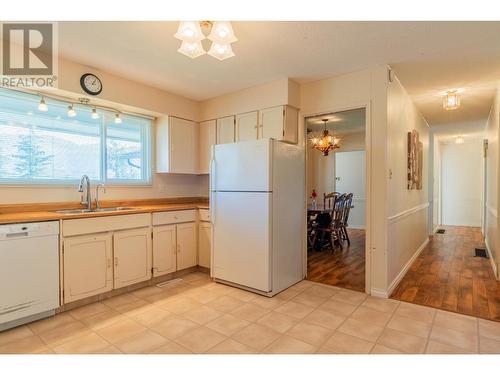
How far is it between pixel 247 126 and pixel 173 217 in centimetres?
146

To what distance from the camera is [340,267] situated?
388 centimetres

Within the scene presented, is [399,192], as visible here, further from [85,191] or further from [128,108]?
[85,191]

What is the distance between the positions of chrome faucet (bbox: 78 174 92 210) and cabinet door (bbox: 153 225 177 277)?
2.47 ft

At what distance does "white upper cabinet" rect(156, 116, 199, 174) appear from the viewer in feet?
12.3

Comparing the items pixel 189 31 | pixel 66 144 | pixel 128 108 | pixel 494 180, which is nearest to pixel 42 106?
pixel 66 144

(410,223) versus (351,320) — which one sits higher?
(410,223)

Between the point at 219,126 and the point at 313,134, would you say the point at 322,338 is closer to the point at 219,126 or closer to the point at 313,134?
the point at 219,126

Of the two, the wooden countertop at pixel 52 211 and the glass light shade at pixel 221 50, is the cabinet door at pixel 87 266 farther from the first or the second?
the glass light shade at pixel 221 50

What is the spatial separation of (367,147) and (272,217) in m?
1.25

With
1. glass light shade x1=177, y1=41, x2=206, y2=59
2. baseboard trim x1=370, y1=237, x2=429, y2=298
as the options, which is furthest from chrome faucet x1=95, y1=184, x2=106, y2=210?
baseboard trim x1=370, y1=237, x2=429, y2=298

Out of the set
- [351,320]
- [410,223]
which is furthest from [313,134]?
[351,320]

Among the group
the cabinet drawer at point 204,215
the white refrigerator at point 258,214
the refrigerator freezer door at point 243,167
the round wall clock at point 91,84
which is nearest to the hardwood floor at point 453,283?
the white refrigerator at point 258,214

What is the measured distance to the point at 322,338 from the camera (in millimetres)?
2061

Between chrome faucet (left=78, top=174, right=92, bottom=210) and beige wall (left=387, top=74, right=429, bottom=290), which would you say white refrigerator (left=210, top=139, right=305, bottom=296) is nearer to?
beige wall (left=387, top=74, right=429, bottom=290)
